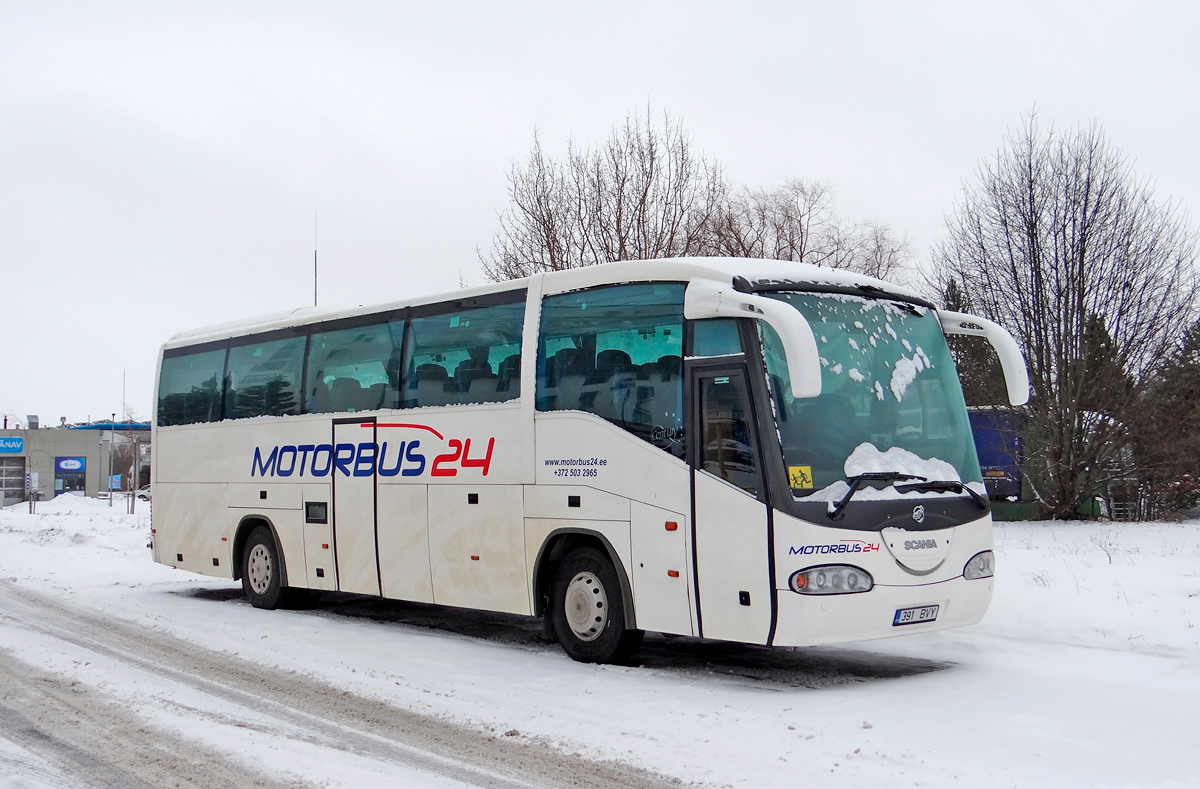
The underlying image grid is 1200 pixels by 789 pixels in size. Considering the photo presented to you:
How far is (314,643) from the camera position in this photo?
10672mm

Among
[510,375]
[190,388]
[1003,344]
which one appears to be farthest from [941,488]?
[190,388]

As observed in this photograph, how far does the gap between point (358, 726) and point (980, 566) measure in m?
4.99

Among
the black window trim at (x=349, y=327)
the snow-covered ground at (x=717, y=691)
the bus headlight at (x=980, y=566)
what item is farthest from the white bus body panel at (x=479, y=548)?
the bus headlight at (x=980, y=566)

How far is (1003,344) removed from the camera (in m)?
9.56

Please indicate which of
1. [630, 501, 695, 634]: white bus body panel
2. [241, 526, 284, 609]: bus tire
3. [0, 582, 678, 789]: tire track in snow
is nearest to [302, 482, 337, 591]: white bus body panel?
[241, 526, 284, 609]: bus tire

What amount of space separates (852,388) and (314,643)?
5864 mm

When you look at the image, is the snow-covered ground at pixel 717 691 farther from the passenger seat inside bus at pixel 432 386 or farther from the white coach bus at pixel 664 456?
the passenger seat inside bus at pixel 432 386

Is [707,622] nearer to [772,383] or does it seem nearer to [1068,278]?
[772,383]

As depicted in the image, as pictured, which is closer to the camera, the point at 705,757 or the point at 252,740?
the point at 705,757

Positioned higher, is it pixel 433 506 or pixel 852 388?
pixel 852 388

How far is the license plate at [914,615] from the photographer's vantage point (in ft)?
26.5

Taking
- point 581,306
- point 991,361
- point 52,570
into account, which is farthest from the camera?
point 991,361

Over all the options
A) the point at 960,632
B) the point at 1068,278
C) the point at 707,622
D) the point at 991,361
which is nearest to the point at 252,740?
the point at 707,622

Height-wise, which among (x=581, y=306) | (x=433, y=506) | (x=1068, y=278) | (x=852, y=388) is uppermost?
(x=1068, y=278)
